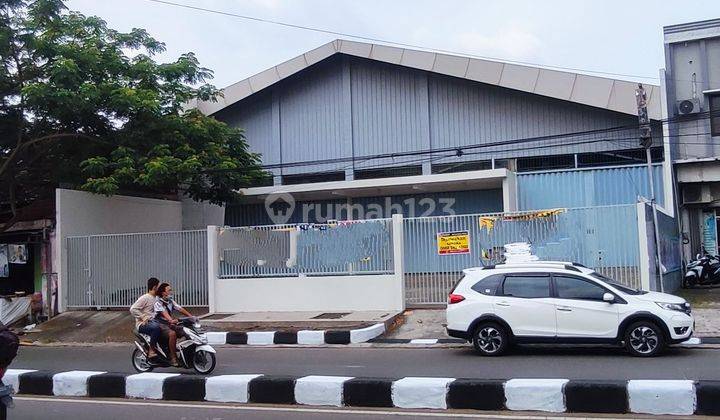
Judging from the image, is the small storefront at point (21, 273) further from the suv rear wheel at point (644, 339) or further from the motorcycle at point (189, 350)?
the suv rear wheel at point (644, 339)

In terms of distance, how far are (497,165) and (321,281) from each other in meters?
8.91

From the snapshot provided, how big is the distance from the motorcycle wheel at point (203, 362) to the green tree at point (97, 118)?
8.48m

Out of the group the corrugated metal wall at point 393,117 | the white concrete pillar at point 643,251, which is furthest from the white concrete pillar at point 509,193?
the white concrete pillar at point 643,251

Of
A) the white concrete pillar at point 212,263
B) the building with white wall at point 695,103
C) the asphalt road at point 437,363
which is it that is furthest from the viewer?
the building with white wall at point 695,103

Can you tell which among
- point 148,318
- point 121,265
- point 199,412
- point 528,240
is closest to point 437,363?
point 199,412

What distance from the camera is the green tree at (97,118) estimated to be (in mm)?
17312

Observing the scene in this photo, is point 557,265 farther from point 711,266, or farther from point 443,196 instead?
point 443,196

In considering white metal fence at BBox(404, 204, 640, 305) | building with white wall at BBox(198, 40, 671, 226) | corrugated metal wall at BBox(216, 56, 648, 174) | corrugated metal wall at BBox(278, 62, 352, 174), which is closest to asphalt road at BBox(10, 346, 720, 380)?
white metal fence at BBox(404, 204, 640, 305)

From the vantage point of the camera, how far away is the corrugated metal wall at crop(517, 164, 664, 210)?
67.7 feet

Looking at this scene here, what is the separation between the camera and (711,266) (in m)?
19.6

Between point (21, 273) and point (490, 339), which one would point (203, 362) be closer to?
point (490, 339)

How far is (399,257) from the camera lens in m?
16.4

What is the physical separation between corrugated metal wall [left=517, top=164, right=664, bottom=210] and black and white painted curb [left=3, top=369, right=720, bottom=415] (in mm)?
14641

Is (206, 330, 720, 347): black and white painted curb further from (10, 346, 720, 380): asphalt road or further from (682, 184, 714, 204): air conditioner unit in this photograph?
(682, 184, 714, 204): air conditioner unit
